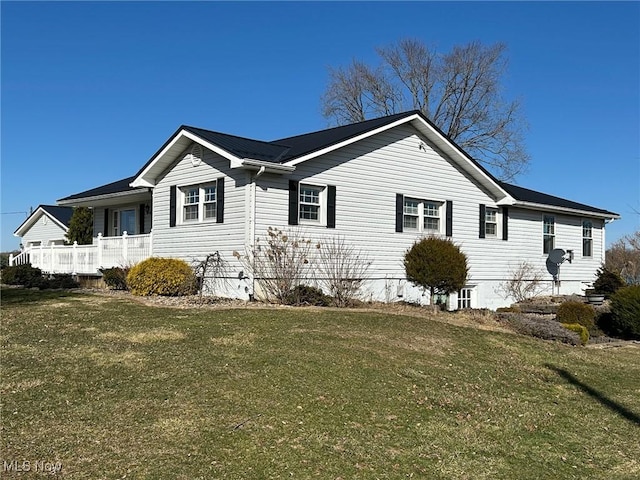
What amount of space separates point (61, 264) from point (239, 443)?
17623 millimetres

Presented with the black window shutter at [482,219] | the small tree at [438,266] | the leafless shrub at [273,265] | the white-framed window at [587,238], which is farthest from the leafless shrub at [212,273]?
the white-framed window at [587,238]

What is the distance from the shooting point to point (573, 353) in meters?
12.0

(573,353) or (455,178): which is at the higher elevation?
(455,178)

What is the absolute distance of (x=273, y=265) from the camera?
1475 cm

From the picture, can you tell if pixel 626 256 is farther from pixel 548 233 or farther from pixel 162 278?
pixel 162 278

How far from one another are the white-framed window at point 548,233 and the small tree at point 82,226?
60.0 feet

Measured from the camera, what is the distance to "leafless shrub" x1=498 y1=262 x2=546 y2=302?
2197 centimetres

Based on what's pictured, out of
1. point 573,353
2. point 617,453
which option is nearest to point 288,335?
point 617,453

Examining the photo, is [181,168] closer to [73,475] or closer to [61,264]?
[61,264]

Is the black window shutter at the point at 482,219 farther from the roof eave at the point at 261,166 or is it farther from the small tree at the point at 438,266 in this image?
the roof eave at the point at 261,166

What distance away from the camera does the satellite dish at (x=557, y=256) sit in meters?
23.1

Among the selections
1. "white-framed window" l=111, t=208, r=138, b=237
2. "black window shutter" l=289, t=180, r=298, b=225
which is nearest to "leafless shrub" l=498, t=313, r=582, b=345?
"black window shutter" l=289, t=180, r=298, b=225

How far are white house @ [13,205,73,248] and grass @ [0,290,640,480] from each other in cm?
2328

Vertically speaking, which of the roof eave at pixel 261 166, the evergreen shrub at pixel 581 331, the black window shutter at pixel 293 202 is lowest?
the evergreen shrub at pixel 581 331
